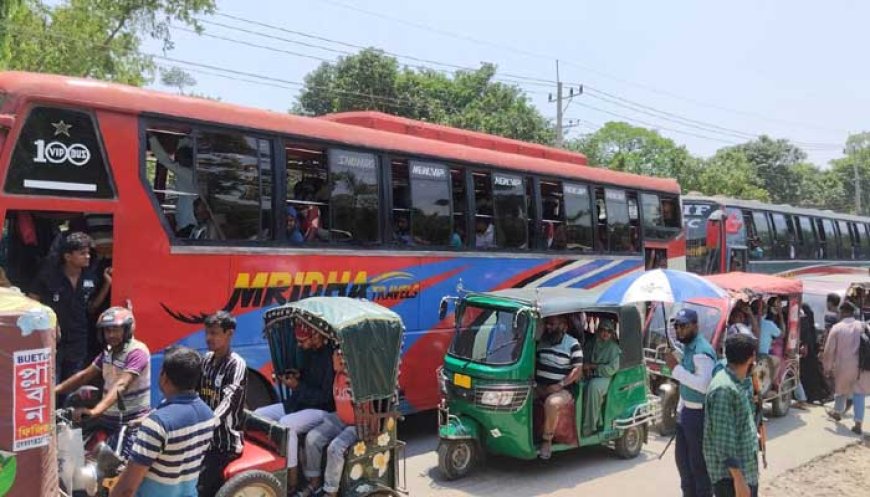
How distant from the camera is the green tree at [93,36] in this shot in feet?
56.5

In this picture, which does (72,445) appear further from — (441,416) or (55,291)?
(441,416)

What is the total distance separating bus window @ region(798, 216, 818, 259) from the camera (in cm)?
2239

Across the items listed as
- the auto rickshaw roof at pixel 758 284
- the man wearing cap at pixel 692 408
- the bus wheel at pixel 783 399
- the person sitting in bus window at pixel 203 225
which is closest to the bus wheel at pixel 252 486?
the person sitting in bus window at pixel 203 225

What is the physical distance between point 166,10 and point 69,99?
571 inches

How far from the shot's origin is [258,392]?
7.45m

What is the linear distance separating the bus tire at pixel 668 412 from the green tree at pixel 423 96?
80.3ft

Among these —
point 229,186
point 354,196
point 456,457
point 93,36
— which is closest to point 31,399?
point 229,186

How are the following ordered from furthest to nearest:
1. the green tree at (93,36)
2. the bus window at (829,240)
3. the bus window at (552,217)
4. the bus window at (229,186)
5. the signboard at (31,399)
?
1. the bus window at (829,240)
2. the green tree at (93,36)
3. the bus window at (552,217)
4. the bus window at (229,186)
5. the signboard at (31,399)

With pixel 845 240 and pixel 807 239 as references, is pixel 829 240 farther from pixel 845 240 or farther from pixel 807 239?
pixel 807 239

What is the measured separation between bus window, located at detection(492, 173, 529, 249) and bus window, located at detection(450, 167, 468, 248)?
596 mm

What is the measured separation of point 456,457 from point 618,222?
20.5 ft

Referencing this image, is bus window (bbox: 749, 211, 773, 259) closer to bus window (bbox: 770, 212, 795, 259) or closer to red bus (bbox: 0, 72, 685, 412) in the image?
bus window (bbox: 770, 212, 795, 259)

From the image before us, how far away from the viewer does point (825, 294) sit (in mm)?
13438

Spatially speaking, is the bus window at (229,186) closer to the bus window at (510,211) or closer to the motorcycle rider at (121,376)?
the motorcycle rider at (121,376)
